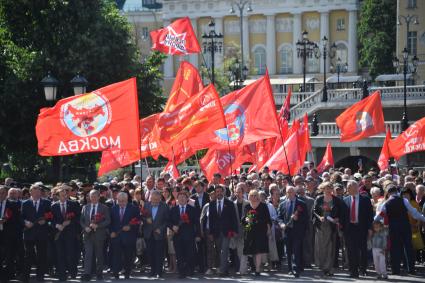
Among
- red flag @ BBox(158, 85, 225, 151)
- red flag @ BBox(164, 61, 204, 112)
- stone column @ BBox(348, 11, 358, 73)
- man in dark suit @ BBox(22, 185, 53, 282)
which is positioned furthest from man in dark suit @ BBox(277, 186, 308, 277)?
stone column @ BBox(348, 11, 358, 73)

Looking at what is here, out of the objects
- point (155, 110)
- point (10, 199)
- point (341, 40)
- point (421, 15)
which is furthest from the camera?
point (341, 40)

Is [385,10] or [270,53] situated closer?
[385,10]

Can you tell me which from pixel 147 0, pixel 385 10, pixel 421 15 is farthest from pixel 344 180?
pixel 147 0

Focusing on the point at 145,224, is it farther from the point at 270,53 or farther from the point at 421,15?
the point at 270,53

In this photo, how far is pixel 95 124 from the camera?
75.1 feet

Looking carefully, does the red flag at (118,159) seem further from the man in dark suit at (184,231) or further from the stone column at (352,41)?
the stone column at (352,41)

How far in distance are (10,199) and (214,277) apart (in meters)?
4.13

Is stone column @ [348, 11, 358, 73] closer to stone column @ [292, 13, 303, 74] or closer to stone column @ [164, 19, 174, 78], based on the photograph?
stone column @ [292, 13, 303, 74]

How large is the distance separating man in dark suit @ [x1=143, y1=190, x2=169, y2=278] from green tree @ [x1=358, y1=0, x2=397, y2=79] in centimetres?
7230

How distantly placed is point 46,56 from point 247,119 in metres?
18.2

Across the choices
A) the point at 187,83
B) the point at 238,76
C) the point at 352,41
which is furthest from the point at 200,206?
the point at 352,41

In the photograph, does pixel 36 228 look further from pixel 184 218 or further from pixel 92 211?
pixel 184 218

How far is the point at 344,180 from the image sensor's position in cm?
2675

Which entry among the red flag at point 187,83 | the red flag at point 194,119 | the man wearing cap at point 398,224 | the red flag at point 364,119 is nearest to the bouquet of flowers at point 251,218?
the man wearing cap at point 398,224
